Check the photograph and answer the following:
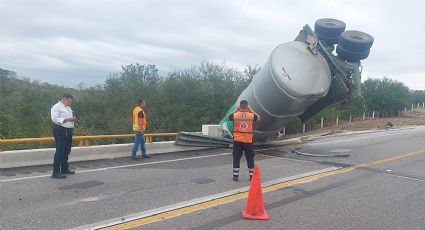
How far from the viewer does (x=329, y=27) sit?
1234 cm

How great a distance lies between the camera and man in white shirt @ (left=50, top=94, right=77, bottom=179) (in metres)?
7.77

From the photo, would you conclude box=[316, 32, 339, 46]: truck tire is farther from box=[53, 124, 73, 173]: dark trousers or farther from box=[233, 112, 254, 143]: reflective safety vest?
box=[53, 124, 73, 173]: dark trousers

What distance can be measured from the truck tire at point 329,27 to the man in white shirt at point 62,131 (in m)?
8.00

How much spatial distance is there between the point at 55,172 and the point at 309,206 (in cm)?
476

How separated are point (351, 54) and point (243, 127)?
224 inches

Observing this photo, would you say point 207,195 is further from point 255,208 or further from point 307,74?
point 307,74

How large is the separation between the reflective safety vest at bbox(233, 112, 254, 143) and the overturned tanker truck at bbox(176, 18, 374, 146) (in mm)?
3628

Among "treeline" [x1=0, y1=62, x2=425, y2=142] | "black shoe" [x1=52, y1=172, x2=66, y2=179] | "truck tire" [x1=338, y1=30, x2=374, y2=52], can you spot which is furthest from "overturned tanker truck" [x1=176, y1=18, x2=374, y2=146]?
"treeline" [x1=0, y1=62, x2=425, y2=142]

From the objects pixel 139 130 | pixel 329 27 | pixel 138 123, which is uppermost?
pixel 329 27

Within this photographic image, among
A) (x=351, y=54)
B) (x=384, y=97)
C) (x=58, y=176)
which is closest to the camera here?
(x=58, y=176)

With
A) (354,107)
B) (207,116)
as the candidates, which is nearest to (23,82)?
(207,116)

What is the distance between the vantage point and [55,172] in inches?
302

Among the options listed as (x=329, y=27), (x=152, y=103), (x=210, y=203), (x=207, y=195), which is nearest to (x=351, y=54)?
(x=329, y=27)

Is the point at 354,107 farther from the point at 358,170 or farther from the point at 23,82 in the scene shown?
the point at 23,82
